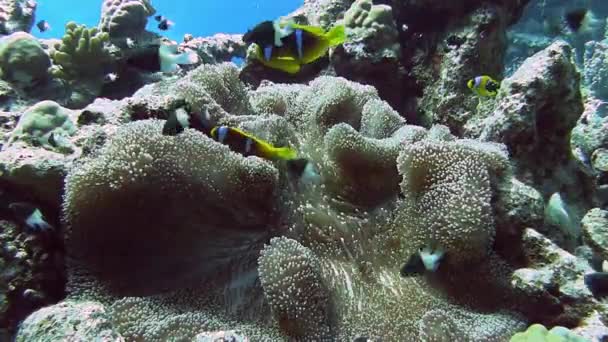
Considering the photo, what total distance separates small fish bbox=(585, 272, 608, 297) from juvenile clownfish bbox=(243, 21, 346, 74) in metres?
1.63

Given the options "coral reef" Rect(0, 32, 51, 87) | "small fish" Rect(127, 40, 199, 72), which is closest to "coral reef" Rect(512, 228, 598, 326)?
"small fish" Rect(127, 40, 199, 72)

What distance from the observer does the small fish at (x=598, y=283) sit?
2164 mm

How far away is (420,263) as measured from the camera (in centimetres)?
221

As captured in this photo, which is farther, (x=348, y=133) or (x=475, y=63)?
(x=475, y=63)

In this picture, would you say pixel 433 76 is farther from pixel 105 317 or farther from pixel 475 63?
pixel 105 317

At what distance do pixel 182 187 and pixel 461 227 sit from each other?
Answer: 138 cm

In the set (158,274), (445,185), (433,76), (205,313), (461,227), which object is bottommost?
(205,313)

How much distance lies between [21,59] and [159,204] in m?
3.35

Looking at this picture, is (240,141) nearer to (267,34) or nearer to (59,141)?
(267,34)

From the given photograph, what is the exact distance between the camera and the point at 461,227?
2256mm

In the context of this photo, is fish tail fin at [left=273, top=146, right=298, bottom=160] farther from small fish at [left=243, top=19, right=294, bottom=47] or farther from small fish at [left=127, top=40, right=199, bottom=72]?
small fish at [left=127, top=40, right=199, bottom=72]

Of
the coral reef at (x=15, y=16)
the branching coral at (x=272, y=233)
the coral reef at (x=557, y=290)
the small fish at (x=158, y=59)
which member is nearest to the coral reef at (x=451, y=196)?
the branching coral at (x=272, y=233)

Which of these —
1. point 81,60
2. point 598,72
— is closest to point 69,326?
point 81,60

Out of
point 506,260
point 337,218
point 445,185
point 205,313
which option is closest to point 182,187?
point 205,313
